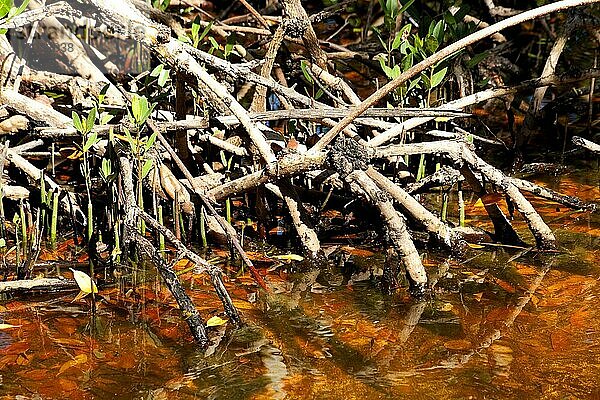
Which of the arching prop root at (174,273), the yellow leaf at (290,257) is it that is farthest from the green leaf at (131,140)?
the yellow leaf at (290,257)

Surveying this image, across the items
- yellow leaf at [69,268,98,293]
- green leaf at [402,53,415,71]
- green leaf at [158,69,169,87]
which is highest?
green leaf at [158,69,169,87]

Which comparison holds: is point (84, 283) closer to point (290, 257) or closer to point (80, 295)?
point (80, 295)

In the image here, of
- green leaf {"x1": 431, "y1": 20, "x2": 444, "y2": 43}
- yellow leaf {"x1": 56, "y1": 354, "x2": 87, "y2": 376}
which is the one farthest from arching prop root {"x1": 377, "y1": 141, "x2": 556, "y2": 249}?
yellow leaf {"x1": 56, "y1": 354, "x2": 87, "y2": 376}

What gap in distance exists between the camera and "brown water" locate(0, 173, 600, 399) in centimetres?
235

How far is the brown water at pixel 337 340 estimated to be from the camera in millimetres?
2354

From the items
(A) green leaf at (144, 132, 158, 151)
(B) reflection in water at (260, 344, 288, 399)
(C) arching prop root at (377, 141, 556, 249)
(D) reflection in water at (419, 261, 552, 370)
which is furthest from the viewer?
(C) arching prop root at (377, 141, 556, 249)

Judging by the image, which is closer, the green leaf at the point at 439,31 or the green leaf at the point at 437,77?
the green leaf at the point at 437,77

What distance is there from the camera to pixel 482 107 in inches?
218

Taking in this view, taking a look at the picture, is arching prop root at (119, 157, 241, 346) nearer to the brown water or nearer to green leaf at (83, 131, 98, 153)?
the brown water

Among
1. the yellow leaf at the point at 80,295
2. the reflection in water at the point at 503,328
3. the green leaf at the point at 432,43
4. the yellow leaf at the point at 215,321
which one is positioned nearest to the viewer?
the reflection in water at the point at 503,328

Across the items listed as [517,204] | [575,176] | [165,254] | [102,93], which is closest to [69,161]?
[102,93]

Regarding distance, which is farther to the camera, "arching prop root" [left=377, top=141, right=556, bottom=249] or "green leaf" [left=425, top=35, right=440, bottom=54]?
"green leaf" [left=425, top=35, right=440, bottom=54]

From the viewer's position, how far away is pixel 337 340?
2.66 metres

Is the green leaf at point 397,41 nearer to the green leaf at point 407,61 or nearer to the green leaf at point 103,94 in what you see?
the green leaf at point 407,61
